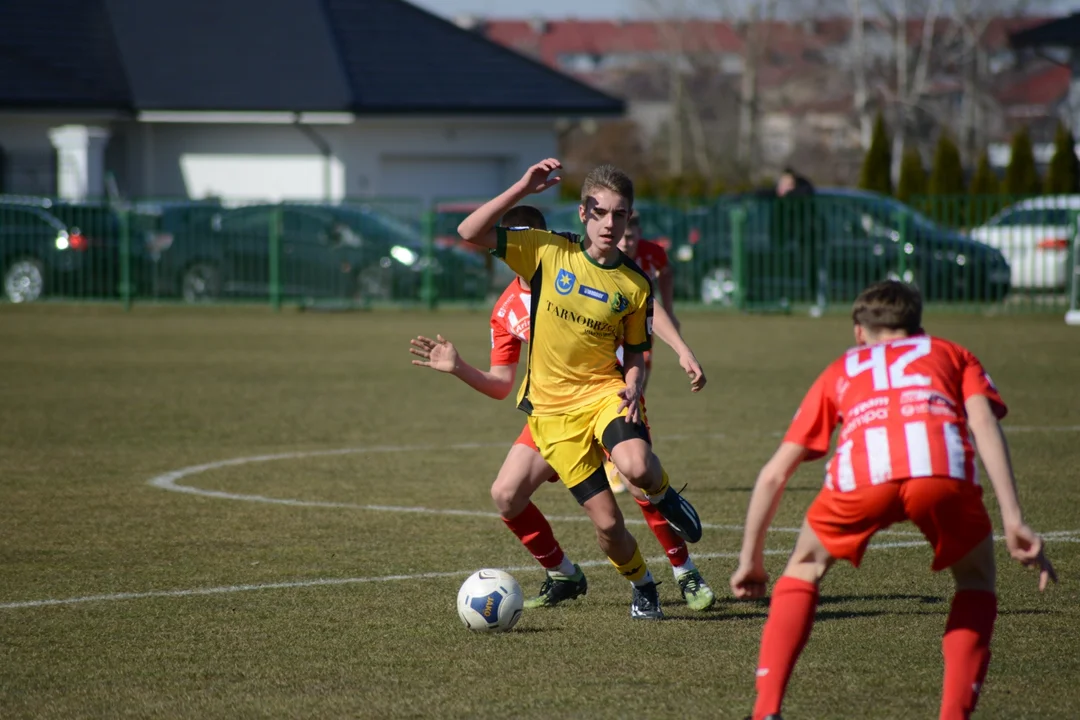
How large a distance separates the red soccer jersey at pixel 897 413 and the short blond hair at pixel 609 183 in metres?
1.79

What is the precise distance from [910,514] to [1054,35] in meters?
39.0

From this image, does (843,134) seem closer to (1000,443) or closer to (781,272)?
(781,272)

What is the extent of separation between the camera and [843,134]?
73688mm

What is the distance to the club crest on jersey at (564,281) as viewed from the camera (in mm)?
6371

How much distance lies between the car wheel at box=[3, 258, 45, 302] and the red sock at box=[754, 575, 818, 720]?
24.6 m

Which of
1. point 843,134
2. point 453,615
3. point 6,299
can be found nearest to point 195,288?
point 6,299

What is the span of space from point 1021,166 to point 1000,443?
34.7 metres

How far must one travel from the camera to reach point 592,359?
647cm

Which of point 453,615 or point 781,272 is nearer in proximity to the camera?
point 453,615

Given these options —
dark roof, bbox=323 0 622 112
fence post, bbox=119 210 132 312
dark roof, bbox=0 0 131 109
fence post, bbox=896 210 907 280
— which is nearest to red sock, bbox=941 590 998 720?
fence post, bbox=896 210 907 280

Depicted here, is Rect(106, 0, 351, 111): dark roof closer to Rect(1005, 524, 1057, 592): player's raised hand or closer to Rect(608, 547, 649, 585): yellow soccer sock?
Rect(608, 547, 649, 585): yellow soccer sock

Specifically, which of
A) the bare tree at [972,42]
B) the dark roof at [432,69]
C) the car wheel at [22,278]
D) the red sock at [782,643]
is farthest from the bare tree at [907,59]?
the red sock at [782,643]

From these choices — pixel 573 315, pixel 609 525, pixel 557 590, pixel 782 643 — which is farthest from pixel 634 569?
pixel 782 643

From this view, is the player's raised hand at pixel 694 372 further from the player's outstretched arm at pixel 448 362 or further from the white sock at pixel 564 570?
the white sock at pixel 564 570
